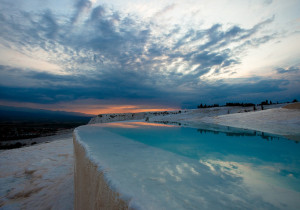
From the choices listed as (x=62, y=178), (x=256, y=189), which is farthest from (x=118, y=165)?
(x=62, y=178)

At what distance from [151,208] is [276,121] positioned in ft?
27.2

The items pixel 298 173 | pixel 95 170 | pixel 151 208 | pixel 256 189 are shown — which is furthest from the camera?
pixel 298 173

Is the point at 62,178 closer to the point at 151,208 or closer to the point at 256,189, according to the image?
the point at 151,208

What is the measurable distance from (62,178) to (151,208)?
11.6 feet

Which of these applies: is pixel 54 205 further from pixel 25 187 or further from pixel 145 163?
pixel 145 163

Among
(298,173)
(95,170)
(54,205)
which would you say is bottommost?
(54,205)

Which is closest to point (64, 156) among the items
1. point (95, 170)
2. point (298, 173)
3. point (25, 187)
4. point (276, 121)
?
point (25, 187)

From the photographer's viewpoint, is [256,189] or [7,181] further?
[7,181]

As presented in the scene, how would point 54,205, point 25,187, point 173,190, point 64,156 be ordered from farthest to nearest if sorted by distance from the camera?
point 64,156
point 25,187
point 54,205
point 173,190

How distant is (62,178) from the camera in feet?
11.1

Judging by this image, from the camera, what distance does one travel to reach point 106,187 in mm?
1026

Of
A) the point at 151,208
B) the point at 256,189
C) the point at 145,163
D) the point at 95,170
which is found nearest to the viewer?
the point at 151,208

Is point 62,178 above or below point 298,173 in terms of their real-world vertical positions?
below

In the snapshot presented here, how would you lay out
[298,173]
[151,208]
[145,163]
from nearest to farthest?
[151,208], [145,163], [298,173]
